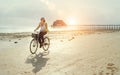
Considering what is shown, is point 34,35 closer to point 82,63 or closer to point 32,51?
point 32,51

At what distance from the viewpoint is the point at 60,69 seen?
10.9m

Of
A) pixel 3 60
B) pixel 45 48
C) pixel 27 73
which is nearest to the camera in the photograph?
pixel 27 73

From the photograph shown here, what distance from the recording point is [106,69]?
423 inches

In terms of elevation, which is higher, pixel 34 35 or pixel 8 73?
pixel 34 35

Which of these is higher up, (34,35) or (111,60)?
(34,35)

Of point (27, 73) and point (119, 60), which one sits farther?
point (119, 60)

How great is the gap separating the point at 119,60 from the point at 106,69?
2.18 metres

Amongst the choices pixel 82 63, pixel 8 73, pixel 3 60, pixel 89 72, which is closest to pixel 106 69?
pixel 89 72

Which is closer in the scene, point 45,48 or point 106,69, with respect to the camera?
point 106,69

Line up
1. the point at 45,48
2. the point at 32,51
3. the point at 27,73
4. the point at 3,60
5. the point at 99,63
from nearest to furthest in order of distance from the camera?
the point at 27,73, the point at 99,63, the point at 3,60, the point at 32,51, the point at 45,48

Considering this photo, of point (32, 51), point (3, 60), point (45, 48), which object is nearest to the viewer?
point (3, 60)

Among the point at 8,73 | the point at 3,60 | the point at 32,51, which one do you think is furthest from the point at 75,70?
the point at 32,51

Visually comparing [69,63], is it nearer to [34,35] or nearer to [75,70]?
[75,70]

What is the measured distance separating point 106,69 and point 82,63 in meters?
1.74
